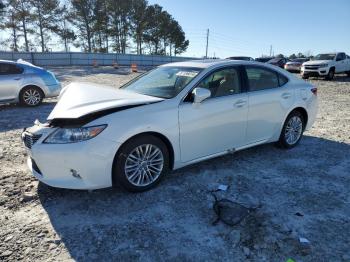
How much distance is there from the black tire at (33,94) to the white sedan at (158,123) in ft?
18.6

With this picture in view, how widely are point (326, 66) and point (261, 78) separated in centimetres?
1762

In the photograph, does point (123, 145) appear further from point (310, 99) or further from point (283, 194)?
point (310, 99)

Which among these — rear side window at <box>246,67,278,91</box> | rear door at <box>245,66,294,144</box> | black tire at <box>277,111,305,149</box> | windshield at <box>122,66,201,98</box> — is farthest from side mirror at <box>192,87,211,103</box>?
black tire at <box>277,111,305,149</box>

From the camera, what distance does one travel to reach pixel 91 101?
4207 millimetres

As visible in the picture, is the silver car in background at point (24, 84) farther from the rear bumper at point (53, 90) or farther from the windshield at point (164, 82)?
the windshield at point (164, 82)

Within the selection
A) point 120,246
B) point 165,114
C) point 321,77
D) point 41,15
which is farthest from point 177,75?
point 41,15

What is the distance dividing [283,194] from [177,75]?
7.13 ft

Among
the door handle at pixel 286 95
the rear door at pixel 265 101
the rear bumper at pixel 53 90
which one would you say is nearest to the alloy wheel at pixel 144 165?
the rear door at pixel 265 101

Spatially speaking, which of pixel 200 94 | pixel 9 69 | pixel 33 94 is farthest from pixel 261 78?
pixel 9 69

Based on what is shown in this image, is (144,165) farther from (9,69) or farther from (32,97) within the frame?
(9,69)

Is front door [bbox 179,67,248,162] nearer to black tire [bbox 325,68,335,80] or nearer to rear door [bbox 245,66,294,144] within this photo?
rear door [bbox 245,66,294,144]

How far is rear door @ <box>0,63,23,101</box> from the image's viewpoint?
955 centimetres

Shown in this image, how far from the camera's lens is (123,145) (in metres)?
3.92

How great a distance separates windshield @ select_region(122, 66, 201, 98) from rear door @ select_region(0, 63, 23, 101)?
574 cm
